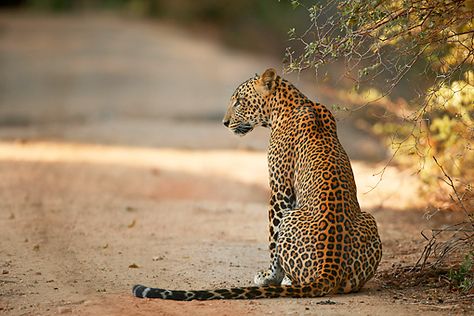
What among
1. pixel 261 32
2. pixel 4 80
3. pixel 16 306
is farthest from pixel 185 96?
pixel 16 306

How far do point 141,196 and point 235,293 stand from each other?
617 centimetres

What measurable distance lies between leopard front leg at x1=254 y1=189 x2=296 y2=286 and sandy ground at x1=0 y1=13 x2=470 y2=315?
0.37m

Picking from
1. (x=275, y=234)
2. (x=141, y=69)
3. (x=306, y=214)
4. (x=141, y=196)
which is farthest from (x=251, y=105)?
(x=141, y=69)

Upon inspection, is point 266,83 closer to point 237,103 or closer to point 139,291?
point 237,103

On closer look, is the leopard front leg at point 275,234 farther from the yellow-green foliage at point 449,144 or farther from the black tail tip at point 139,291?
the yellow-green foliage at point 449,144

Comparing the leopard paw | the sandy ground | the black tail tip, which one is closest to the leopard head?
the sandy ground

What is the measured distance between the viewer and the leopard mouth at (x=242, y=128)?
910cm

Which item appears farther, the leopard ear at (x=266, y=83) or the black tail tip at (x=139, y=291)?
the leopard ear at (x=266, y=83)

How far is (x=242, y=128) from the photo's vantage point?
360 inches

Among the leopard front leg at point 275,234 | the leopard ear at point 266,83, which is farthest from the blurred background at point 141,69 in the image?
the leopard front leg at point 275,234

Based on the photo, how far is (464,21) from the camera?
8148mm

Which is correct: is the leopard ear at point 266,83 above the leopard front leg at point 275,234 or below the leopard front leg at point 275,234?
above

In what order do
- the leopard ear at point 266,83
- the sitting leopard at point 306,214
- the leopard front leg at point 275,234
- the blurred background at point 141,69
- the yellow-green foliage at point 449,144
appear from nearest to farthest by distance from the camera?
the sitting leopard at point 306,214 → the leopard front leg at point 275,234 → the leopard ear at point 266,83 → the yellow-green foliage at point 449,144 → the blurred background at point 141,69

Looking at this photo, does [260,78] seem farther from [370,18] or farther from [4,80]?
[4,80]
